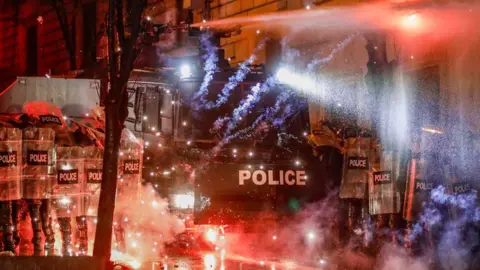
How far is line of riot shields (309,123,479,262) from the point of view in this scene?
40.3ft

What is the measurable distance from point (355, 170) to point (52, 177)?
18.3 ft

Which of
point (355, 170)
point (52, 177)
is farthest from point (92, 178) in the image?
point (355, 170)

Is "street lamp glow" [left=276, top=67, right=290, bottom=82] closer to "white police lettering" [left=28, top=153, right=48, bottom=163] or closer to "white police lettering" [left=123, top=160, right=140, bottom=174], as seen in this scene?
"white police lettering" [left=123, top=160, right=140, bottom=174]

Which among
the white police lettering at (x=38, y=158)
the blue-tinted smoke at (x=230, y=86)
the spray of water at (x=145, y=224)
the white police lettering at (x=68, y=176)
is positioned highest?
the blue-tinted smoke at (x=230, y=86)

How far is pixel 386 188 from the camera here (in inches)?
484

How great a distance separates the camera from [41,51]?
29.4m

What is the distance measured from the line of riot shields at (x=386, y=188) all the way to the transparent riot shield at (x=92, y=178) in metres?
4.09

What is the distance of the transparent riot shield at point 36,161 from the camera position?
11.2 meters

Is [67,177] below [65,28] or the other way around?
below

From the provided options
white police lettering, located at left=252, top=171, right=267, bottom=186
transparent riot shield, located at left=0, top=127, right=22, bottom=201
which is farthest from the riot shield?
white police lettering, located at left=252, top=171, right=267, bottom=186

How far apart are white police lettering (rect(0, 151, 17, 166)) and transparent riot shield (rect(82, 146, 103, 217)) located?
53.8 inches

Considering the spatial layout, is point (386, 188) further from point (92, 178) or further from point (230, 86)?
point (92, 178)

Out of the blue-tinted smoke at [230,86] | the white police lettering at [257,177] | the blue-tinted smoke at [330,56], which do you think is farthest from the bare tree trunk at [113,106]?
the blue-tinted smoke at [330,56]

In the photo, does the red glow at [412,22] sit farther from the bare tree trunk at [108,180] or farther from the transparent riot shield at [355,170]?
the bare tree trunk at [108,180]
